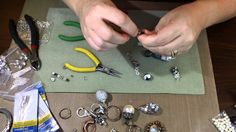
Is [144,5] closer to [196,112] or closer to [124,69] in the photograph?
[124,69]

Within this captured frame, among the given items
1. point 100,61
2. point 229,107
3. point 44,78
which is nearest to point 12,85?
point 44,78

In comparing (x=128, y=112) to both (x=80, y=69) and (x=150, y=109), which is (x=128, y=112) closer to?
(x=150, y=109)

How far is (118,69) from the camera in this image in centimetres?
70

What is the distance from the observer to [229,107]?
0.68 meters

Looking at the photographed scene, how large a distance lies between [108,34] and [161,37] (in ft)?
0.33

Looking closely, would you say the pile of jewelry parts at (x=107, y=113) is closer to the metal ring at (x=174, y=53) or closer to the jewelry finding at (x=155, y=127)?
the jewelry finding at (x=155, y=127)

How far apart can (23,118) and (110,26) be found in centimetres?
25

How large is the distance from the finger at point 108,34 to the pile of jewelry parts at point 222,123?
0.25m

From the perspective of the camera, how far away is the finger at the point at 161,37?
1.93 feet

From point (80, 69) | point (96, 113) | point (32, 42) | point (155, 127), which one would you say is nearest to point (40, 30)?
point (32, 42)

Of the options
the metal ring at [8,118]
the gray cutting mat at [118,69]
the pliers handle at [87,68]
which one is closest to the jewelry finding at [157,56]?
the gray cutting mat at [118,69]

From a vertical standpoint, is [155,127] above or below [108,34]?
below

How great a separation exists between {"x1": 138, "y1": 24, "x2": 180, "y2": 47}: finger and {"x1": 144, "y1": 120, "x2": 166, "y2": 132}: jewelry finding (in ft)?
0.51

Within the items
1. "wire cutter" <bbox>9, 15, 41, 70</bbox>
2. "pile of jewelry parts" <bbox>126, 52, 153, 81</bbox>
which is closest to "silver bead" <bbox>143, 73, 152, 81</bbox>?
"pile of jewelry parts" <bbox>126, 52, 153, 81</bbox>
